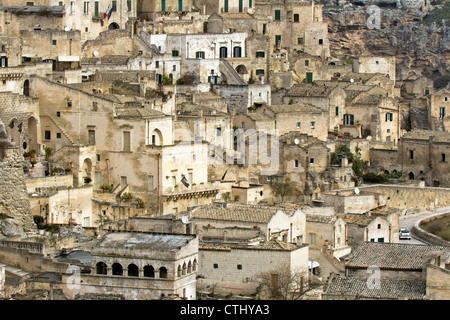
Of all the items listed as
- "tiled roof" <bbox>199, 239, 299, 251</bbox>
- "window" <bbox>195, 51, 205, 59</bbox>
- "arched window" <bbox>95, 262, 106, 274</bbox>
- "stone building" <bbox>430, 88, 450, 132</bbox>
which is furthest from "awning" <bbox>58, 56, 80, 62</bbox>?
"arched window" <bbox>95, 262, 106, 274</bbox>

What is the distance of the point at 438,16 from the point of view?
105750 mm

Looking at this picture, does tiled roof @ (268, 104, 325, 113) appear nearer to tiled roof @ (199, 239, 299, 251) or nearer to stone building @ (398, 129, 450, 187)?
stone building @ (398, 129, 450, 187)

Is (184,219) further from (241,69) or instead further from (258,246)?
(241,69)

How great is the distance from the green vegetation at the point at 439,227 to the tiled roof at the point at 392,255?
9613mm

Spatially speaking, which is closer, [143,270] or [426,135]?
[143,270]

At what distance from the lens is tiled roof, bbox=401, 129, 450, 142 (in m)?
76.6

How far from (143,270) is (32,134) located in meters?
19.0

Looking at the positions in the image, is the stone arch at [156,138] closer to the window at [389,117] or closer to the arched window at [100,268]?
the arched window at [100,268]

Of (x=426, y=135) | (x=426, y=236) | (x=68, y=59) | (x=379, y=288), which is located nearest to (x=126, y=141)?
(x=68, y=59)

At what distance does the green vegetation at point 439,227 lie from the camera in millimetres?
66519

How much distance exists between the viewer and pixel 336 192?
68.0m

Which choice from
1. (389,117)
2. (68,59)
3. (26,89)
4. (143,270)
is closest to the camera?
(143,270)

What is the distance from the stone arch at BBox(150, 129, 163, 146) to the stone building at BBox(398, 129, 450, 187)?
17.6m

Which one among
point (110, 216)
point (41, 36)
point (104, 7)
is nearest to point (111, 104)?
point (110, 216)
